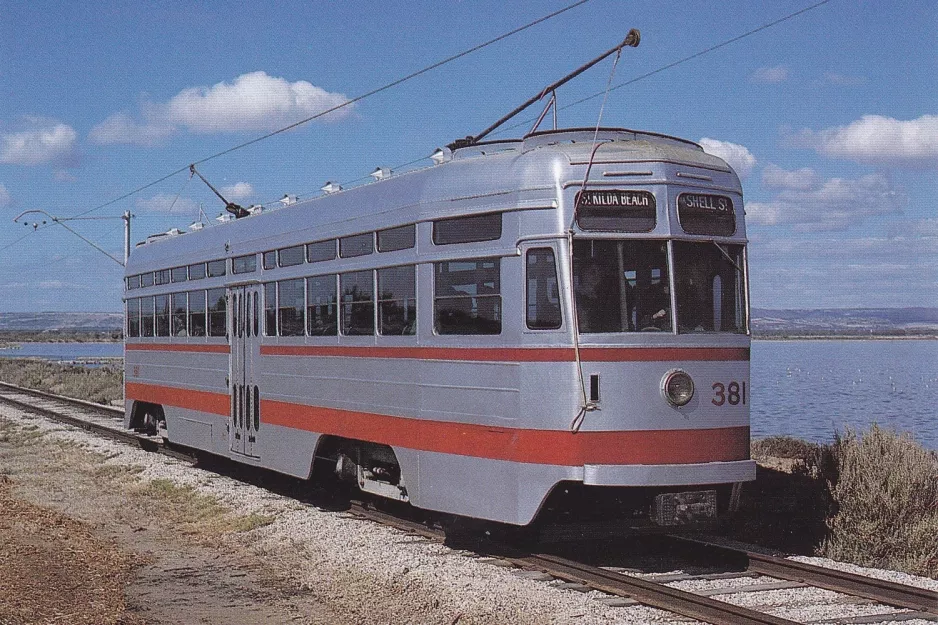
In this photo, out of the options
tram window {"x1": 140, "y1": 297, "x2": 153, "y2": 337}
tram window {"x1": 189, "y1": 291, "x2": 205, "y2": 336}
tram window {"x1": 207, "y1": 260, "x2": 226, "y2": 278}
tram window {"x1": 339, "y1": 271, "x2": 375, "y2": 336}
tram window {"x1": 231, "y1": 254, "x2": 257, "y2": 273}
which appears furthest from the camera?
tram window {"x1": 140, "y1": 297, "x2": 153, "y2": 337}

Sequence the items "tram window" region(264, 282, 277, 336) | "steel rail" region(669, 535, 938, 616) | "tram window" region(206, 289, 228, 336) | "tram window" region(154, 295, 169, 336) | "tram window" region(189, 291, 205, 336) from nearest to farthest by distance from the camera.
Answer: "steel rail" region(669, 535, 938, 616)
"tram window" region(264, 282, 277, 336)
"tram window" region(206, 289, 228, 336)
"tram window" region(189, 291, 205, 336)
"tram window" region(154, 295, 169, 336)

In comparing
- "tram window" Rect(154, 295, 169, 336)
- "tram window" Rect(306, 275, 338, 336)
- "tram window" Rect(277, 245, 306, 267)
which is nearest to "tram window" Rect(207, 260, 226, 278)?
"tram window" Rect(277, 245, 306, 267)

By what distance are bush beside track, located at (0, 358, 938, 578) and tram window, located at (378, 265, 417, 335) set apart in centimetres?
400

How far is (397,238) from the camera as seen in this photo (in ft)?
33.6

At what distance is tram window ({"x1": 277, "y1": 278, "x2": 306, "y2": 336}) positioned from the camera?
12188mm

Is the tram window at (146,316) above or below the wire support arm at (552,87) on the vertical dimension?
below

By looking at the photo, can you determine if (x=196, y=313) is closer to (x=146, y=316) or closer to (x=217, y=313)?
(x=217, y=313)

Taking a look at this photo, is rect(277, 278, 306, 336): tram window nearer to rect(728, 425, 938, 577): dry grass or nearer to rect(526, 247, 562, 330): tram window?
rect(526, 247, 562, 330): tram window

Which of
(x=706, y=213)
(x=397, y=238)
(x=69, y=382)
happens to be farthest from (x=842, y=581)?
(x=69, y=382)

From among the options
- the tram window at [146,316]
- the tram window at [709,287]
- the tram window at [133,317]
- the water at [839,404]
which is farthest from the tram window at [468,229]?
the water at [839,404]

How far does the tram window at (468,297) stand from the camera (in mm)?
9109

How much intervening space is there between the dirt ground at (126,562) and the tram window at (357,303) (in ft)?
7.72

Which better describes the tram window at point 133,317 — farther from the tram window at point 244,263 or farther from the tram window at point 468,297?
the tram window at point 468,297

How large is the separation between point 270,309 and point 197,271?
9.91 feet
